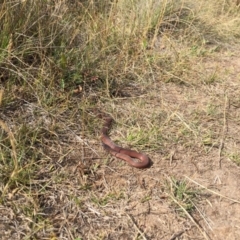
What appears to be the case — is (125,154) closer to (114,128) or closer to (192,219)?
(114,128)

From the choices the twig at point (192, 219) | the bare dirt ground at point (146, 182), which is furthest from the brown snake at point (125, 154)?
the twig at point (192, 219)

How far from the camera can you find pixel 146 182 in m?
2.35

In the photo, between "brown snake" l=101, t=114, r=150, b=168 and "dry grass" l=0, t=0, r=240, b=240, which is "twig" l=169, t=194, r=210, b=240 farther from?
"brown snake" l=101, t=114, r=150, b=168

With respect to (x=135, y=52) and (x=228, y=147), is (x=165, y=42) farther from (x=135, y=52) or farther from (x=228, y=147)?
(x=228, y=147)

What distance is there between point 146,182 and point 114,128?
553 mm

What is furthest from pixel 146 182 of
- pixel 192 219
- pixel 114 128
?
pixel 114 128

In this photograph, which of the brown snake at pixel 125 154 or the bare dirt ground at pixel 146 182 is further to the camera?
the brown snake at pixel 125 154

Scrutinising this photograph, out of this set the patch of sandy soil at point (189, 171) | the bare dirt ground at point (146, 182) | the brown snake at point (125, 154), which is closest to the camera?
the bare dirt ground at point (146, 182)

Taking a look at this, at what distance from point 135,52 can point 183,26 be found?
117 cm

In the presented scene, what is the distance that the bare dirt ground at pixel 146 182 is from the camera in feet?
6.50

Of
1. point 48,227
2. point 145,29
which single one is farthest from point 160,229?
point 145,29

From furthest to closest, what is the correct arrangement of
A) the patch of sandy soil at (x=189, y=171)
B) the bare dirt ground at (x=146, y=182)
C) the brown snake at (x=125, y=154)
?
the brown snake at (x=125, y=154)
the patch of sandy soil at (x=189, y=171)
the bare dirt ground at (x=146, y=182)

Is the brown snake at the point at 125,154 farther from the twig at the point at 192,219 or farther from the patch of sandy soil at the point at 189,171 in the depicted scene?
the twig at the point at 192,219

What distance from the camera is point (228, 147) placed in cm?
281
